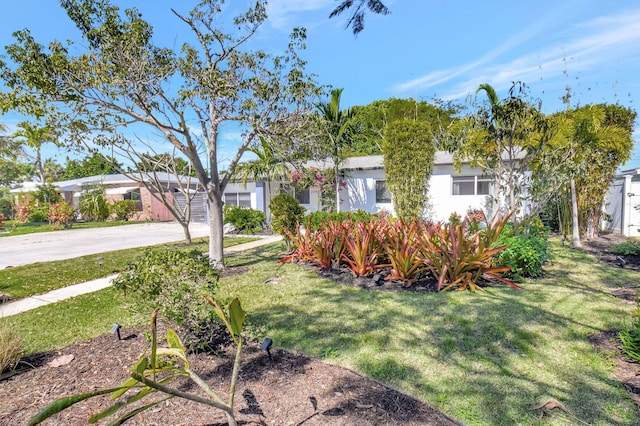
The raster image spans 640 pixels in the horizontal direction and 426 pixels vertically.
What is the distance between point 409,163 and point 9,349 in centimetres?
1173

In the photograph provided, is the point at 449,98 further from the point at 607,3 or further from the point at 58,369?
the point at 58,369

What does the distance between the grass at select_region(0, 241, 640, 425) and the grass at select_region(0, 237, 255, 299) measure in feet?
4.70

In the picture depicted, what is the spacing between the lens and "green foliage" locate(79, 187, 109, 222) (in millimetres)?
22188

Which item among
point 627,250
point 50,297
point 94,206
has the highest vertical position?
point 94,206

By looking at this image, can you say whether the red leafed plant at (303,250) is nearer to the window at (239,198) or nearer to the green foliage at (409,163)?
the green foliage at (409,163)

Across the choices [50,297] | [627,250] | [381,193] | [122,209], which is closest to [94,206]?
[122,209]

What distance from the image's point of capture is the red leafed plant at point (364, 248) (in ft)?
19.8

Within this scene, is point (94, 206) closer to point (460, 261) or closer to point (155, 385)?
point (460, 261)

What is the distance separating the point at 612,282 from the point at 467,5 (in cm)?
513

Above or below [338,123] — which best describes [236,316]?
below

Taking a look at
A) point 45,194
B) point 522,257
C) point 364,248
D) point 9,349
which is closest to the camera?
point 9,349

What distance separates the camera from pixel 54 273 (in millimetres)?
7441

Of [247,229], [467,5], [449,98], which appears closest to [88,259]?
[247,229]

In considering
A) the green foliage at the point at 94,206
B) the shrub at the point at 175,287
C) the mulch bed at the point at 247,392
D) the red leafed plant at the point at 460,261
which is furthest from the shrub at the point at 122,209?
the red leafed plant at the point at 460,261
